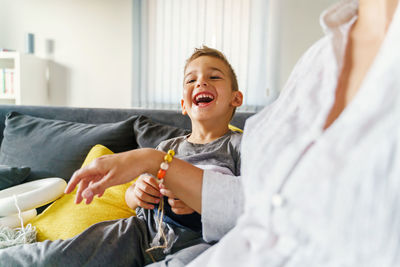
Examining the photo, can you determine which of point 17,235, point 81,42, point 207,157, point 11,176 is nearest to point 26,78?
point 81,42

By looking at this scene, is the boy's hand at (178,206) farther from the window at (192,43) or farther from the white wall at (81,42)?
the white wall at (81,42)

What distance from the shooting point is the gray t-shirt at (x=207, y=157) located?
32.4 inches

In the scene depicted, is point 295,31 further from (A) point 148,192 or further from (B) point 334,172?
(B) point 334,172

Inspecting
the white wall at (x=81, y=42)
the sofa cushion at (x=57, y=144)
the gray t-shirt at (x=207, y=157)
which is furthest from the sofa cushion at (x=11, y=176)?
the white wall at (x=81, y=42)

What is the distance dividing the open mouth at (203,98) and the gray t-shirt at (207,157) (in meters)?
0.13

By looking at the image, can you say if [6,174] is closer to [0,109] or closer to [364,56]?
[0,109]

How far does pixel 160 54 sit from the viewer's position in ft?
10.6

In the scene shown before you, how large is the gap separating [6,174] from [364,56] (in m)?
1.26

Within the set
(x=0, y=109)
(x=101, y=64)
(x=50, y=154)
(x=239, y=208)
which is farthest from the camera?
(x=101, y=64)

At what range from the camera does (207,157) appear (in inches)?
37.6

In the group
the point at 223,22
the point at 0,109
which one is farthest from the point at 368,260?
the point at 223,22

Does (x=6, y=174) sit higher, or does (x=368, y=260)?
(x=368, y=260)

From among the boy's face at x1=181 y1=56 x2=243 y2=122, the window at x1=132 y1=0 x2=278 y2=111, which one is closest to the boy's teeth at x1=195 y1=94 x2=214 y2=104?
the boy's face at x1=181 y1=56 x2=243 y2=122

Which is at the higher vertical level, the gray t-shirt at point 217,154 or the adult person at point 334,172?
the adult person at point 334,172
